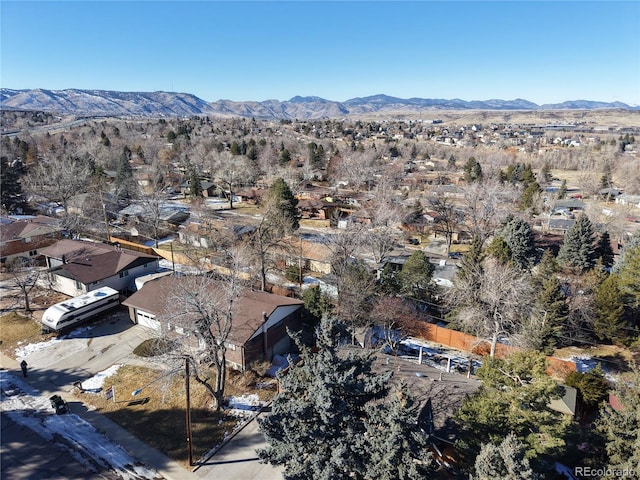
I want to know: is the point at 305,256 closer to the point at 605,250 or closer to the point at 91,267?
the point at 91,267

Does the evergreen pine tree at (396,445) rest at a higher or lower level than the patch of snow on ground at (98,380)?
higher

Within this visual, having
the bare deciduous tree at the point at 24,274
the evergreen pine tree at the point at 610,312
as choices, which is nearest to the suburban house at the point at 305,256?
the bare deciduous tree at the point at 24,274

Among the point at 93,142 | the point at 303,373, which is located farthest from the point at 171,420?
the point at 93,142

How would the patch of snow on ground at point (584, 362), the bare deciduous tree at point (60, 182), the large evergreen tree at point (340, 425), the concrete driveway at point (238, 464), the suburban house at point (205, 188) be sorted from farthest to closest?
1. the suburban house at point (205, 188)
2. the bare deciduous tree at point (60, 182)
3. the patch of snow on ground at point (584, 362)
4. the concrete driveway at point (238, 464)
5. the large evergreen tree at point (340, 425)

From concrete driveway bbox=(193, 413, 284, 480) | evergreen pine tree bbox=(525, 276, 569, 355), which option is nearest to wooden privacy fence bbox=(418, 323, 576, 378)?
evergreen pine tree bbox=(525, 276, 569, 355)

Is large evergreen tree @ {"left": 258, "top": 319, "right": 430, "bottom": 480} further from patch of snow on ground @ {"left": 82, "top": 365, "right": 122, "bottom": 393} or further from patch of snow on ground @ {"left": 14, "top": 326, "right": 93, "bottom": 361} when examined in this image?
patch of snow on ground @ {"left": 14, "top": 326, "right": 93, "bottom": 361}

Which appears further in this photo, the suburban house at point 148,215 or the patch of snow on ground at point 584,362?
the suburban house at point 148,215

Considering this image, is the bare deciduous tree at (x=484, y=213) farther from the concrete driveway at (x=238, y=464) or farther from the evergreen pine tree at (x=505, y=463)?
the evergreen pine tree at (x=505, y=463)
